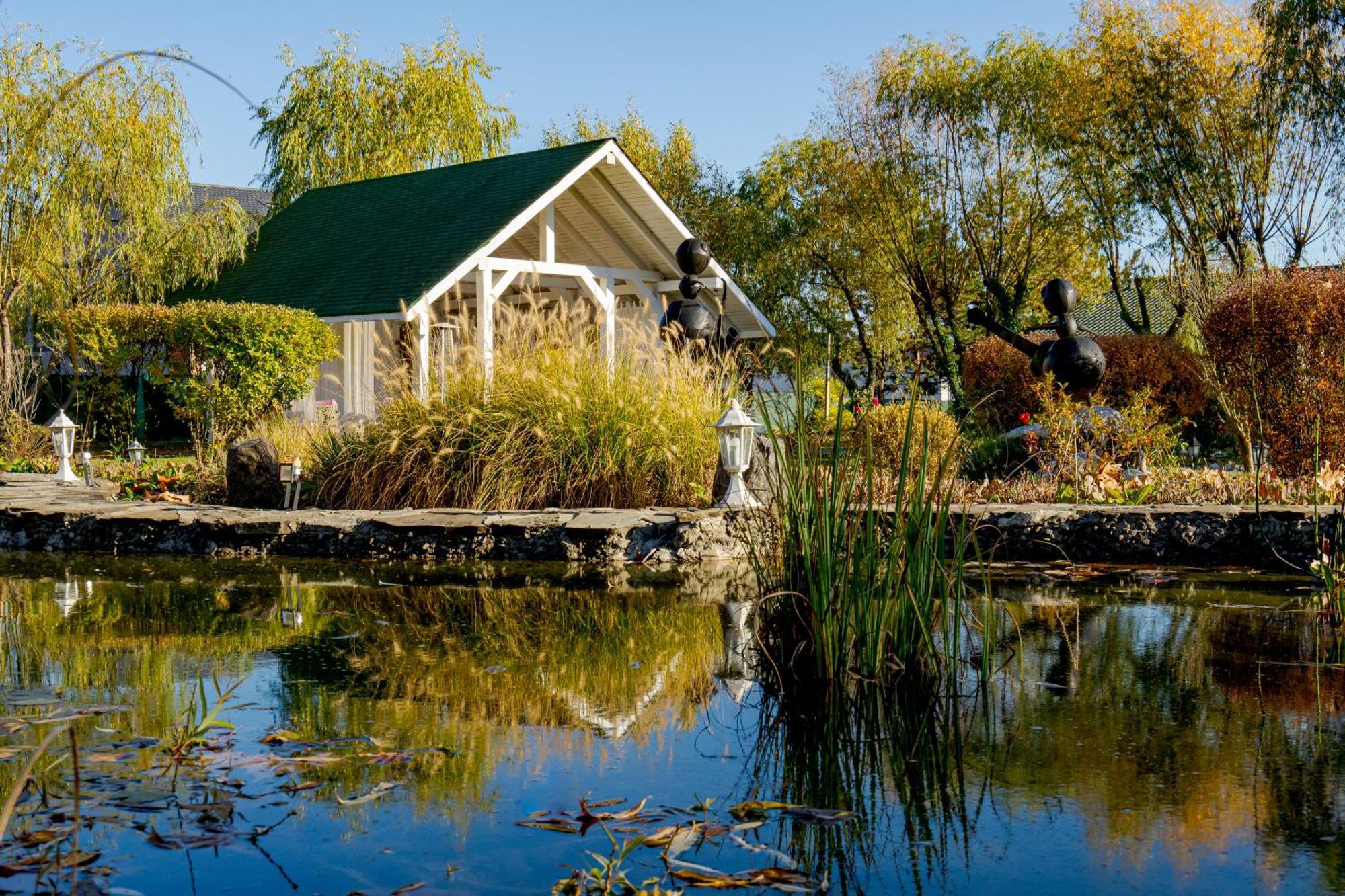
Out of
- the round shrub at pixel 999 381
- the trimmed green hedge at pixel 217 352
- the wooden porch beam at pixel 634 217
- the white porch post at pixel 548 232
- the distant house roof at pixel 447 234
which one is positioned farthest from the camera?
the wooden porch beam at pixel 634 217

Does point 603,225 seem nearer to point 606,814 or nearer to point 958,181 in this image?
point 958,181

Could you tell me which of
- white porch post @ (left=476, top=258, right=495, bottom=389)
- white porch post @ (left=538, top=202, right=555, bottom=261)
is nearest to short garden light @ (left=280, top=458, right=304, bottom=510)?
white porch post @ (left=476, top=258, right=495, bottom=389)

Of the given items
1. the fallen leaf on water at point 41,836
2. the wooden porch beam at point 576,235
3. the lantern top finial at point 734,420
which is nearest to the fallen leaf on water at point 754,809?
the fallen leaf on water at point 41,836

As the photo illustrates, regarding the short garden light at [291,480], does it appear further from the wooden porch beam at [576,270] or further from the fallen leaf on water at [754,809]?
the fallen leaf on water at [754,809]

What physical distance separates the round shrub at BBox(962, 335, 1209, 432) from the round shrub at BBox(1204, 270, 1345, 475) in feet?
22.3

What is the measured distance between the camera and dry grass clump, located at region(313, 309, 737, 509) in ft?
32.9

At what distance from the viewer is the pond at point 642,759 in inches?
115

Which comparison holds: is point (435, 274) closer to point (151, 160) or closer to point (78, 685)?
point (151, 160)

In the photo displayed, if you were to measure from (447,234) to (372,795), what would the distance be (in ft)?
54.9

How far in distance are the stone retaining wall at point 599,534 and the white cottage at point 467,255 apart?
23.1ft

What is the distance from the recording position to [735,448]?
365 inches

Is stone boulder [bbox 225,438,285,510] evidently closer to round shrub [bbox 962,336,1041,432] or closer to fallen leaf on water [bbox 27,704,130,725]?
fallen leaf on water [bbox 27,704,130,725]

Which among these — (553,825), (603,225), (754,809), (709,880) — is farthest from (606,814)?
(603,225)

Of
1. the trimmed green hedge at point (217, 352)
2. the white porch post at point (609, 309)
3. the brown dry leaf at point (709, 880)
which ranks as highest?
the white porch post at point (609, 309)
